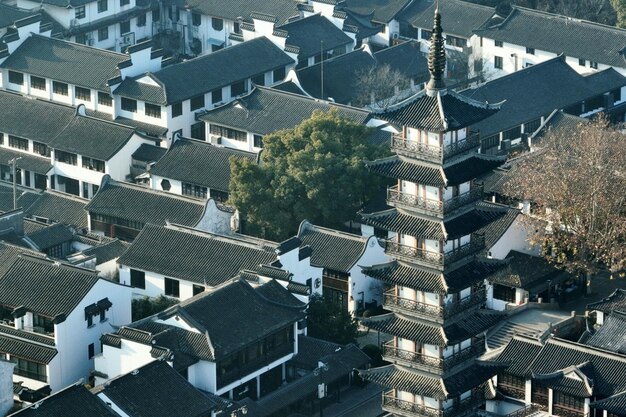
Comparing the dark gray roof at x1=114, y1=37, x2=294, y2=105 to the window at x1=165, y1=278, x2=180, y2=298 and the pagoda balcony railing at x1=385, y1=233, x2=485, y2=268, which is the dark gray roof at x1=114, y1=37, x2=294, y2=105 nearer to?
the window at x1=165, y1=278, x2=180, y2=298

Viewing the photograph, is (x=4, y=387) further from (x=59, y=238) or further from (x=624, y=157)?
(x=624, y=157)

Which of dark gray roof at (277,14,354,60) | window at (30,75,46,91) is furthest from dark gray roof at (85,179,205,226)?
dark gray roof at (277,14,354,60)

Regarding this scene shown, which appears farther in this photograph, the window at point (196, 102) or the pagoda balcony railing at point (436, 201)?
the window at point (196, 102)

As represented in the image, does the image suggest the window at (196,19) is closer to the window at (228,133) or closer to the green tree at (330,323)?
the window at (228,133)

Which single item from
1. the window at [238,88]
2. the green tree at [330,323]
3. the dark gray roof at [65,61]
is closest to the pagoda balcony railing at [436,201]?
the green tree at [330,323]

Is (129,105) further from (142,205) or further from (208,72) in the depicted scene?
(142,205)

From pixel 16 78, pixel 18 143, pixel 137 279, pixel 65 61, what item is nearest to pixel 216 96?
pixel 65 61
